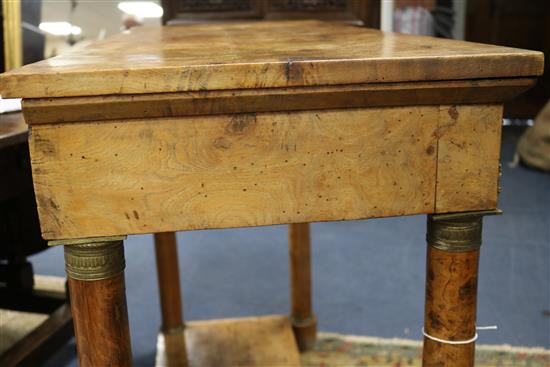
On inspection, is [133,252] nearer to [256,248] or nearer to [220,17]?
[256,248]

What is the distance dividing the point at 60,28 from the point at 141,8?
1.07ft

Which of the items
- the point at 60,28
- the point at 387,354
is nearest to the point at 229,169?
the point at 387,354

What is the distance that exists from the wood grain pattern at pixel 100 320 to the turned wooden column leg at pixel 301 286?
1044mm

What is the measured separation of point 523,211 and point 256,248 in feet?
4.61

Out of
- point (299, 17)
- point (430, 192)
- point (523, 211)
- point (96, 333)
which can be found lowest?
point (523, 211)

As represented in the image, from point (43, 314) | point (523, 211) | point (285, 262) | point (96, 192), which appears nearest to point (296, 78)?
point (96, 192)

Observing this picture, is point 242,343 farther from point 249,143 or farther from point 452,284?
point 249,143

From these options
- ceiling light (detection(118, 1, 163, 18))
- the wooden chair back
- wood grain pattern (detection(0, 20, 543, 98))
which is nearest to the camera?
wood grain pattern (detection(0, 20, 543, 98))

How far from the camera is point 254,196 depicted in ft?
2.73

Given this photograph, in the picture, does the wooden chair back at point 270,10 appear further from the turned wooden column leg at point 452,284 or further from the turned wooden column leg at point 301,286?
the turned wooden column leg at point 452,284

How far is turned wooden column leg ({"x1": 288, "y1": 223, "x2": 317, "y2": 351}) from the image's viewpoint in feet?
6.30

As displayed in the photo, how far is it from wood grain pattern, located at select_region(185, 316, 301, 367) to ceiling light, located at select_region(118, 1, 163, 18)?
1.16 meters

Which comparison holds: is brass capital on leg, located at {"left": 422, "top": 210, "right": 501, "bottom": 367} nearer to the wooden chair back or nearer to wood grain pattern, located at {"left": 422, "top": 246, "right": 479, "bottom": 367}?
wood grain pattern, located at {"left": 422, "top": 246, "right": 479, "bottom": 367}

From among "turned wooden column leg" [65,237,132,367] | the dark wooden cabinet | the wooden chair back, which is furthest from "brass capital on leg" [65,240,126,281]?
the dark wooden cabinet
